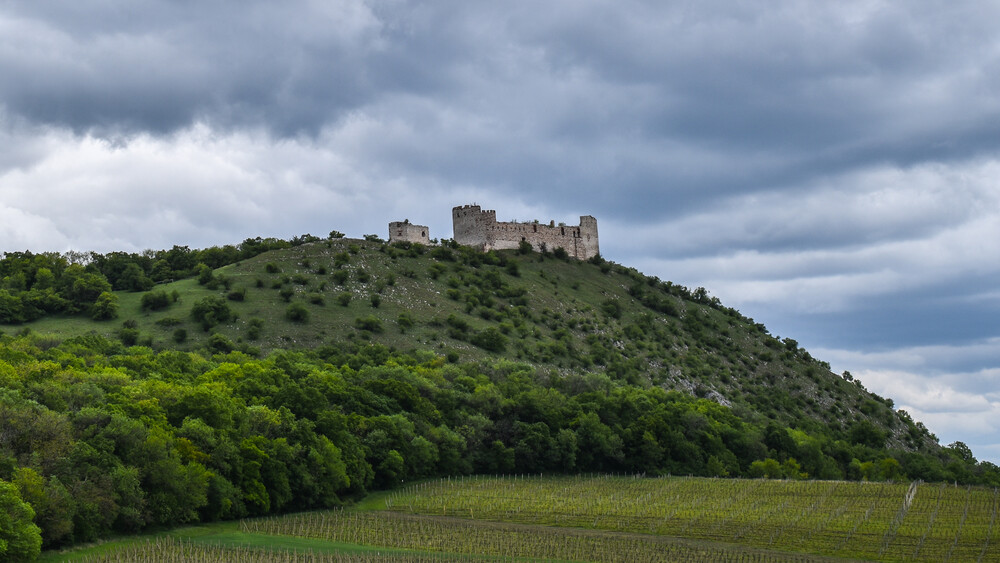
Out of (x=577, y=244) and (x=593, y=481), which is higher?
(x=577, y=244)

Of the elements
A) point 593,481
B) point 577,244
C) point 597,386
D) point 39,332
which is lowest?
point 593,481

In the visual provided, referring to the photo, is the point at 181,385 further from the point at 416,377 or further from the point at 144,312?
the point at 144,312

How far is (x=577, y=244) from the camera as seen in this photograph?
18638cm

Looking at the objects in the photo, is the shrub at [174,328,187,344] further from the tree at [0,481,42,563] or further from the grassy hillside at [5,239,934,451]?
the tree at [0,481,42,563]

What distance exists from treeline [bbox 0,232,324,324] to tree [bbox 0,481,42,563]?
279 feet

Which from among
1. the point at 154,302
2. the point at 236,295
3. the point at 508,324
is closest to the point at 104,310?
the point at 154,302

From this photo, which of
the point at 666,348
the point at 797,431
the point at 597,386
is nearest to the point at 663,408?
the point at 597,386

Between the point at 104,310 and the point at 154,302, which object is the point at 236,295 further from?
the point at 104,310

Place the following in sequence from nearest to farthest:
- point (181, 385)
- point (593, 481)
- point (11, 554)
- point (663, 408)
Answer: point (11, 554) < point (181, 385) < point (593, 481) < point (663, 408)

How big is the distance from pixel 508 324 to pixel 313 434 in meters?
68.1

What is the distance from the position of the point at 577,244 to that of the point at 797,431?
73.2 meters

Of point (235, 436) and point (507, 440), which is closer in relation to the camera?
point (235, 436)

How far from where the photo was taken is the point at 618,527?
2660 inches

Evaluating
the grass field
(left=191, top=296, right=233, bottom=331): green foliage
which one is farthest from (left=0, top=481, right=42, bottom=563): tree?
(left=191, top=296, right=233, bottom=331): green foliage
